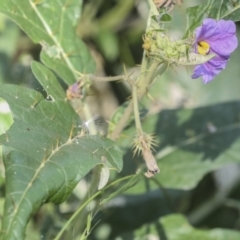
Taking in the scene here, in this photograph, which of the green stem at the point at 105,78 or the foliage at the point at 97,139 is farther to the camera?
the green stem at the point at 105,78

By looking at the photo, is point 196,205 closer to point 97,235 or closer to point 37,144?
point 97,235

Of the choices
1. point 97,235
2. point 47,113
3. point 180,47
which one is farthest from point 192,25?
point 97,235

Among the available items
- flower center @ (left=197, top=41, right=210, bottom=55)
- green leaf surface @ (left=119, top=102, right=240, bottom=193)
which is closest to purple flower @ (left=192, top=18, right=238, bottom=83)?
flower center @ (left=197, top=41, right=210, bottom=55)

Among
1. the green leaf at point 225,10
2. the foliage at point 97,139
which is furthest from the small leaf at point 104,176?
the green leaf at point 225,10

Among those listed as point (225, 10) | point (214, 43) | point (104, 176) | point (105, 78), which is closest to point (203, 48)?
point (214, 43)

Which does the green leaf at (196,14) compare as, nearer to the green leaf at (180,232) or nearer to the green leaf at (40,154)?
the green leaf at (40,154)

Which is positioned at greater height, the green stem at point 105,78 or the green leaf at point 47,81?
the green leaf at point 47,81

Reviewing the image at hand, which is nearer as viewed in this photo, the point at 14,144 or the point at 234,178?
the point at 14,144
